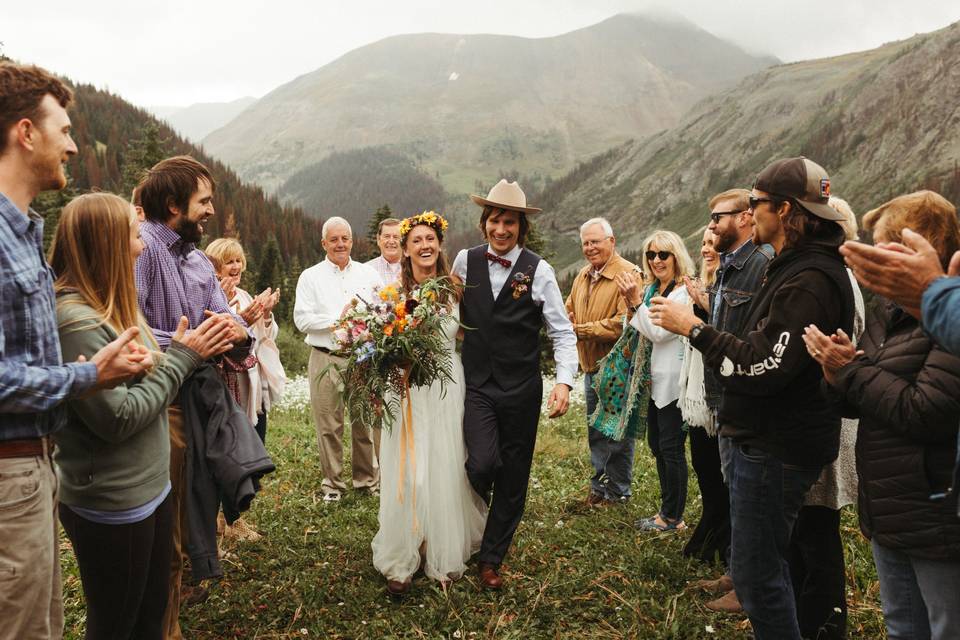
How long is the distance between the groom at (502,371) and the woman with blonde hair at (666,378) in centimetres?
119

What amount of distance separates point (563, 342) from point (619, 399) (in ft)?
4.95

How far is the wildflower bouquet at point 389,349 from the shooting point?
15.1 feet

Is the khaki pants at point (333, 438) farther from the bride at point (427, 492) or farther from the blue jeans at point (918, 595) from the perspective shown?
the blue jeans at point (918, 595)

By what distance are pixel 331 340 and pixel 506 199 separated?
303 centimetres

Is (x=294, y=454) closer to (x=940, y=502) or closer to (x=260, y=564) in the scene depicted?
(x=260, y=564)

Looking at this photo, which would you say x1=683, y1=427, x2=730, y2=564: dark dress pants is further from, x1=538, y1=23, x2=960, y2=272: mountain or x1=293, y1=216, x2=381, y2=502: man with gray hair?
x1=538, y1=23, x2=960, y2=272: mountain

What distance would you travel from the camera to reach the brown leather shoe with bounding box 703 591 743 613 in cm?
439

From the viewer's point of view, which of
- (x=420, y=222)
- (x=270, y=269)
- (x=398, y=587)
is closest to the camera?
(x=398, y=587)

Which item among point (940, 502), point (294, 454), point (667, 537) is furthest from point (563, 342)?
point (294, 454)

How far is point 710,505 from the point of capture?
17.3ft

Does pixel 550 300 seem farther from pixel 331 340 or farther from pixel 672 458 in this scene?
pixel 331 340

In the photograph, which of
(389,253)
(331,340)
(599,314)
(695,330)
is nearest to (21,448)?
(695,330)

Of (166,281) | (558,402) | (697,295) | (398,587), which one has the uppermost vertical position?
(166,281)

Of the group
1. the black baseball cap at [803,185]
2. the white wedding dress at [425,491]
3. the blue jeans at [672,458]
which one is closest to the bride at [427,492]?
the white wedding dress at [425,491]
